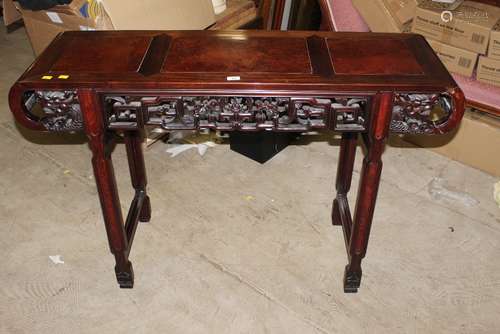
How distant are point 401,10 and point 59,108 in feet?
5.94

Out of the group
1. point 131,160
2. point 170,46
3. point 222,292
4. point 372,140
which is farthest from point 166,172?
point 372,140

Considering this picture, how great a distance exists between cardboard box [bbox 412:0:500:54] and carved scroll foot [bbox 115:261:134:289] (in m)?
1.80

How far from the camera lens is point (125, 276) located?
6.85 ft

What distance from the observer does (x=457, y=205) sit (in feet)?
8.43

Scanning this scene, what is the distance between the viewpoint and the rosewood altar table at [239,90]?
160cm

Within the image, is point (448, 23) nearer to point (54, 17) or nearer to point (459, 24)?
point (459, 24)

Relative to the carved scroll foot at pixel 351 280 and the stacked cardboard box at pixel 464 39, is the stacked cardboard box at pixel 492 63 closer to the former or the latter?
the stacked cardboard box at pixel 464 39

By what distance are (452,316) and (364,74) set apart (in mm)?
1026

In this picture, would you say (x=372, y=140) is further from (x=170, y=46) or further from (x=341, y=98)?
(x=170, y=46)

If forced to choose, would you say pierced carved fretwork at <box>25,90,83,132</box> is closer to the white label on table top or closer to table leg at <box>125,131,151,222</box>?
table leg at <box>125,131,151,222</box>

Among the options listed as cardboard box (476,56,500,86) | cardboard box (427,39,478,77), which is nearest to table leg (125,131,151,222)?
cardboard box (427,39,478,77)

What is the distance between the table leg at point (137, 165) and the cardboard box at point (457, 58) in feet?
5.06

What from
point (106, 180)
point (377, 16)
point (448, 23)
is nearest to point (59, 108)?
point (106, 180)

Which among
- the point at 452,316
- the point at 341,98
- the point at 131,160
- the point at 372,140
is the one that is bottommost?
the point at 452,316
